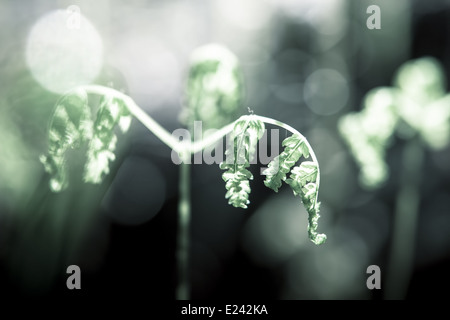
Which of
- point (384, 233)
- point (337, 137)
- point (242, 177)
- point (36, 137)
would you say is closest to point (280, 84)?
point (337, 137)

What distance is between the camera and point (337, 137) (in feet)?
7.99

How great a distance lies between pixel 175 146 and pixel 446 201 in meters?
2.08

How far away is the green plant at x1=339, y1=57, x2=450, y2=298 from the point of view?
1.74 m

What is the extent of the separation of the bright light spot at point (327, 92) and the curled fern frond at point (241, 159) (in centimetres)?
151

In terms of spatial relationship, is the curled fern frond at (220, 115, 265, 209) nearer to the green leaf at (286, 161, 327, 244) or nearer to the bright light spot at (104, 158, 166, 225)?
the green leaf at (286, 161, 327, 244)

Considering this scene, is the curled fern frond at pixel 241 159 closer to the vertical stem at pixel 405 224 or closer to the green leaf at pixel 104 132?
the green leaf at pixel 104 132

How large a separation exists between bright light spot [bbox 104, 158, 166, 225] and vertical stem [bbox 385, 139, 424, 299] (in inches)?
53.9

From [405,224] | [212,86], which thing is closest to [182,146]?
[212,86]

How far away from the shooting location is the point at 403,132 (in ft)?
7.01

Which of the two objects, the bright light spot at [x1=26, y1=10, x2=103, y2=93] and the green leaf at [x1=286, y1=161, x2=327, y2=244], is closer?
the green leaf at [x1=286, y1=161, x2=327, y2=244]

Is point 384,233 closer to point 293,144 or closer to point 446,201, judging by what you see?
point 446,201

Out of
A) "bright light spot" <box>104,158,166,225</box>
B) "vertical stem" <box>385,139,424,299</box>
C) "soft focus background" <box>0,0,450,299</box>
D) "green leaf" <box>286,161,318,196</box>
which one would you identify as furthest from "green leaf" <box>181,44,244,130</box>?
"vertical stem" <box>385,139,424,299</box>

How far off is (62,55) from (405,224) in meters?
1.97

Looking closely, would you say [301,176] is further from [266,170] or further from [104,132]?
[104,132]
